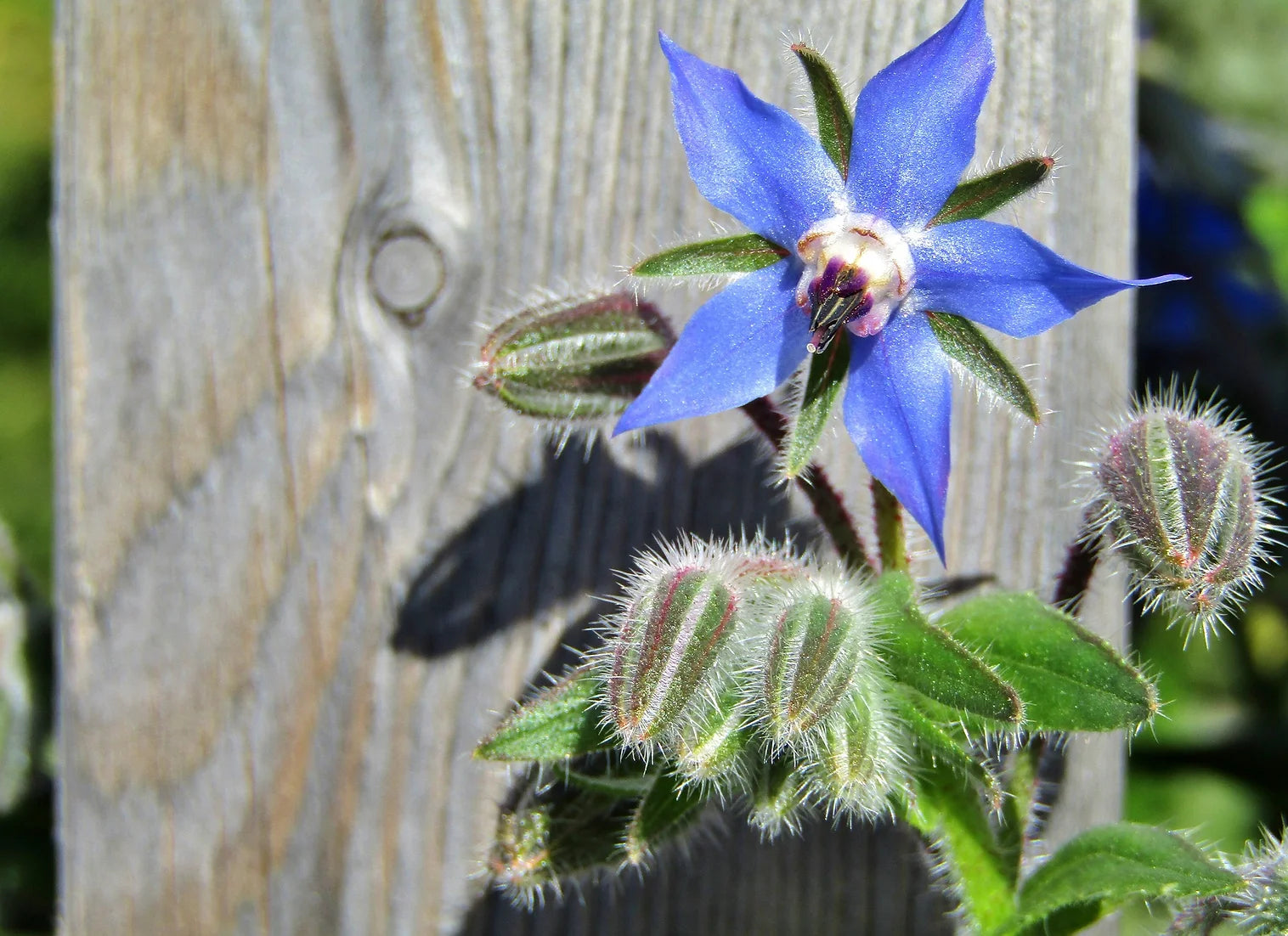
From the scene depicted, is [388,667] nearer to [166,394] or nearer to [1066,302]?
[166,394]

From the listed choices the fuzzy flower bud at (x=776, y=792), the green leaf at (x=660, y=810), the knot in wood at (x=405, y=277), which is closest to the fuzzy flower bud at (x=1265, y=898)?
the fuzzy flower bud at (x=776, y=792)

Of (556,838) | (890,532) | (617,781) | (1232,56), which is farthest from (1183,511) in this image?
(1232,56)

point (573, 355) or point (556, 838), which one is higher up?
point (573, 355)

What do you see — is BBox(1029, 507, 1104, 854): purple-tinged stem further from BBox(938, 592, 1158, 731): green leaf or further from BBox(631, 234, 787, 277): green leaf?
BBox(631, 234, 787, 277): green leaf

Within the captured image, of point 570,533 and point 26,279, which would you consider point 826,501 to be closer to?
point 570,533

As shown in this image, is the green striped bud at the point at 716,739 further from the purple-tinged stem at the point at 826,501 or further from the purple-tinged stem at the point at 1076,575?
the purple-tinged stem at the point at 1076,575

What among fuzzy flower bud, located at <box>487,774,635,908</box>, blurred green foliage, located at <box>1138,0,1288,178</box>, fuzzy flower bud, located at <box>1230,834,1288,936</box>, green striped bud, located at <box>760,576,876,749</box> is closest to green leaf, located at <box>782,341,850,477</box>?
green striped bud, located at <box>760,576,876,749</box>

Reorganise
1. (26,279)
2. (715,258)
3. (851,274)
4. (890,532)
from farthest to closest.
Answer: (26,279), (890,532), (715,258), (851,274)

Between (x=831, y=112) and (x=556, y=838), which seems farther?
(x=556, y=838)
